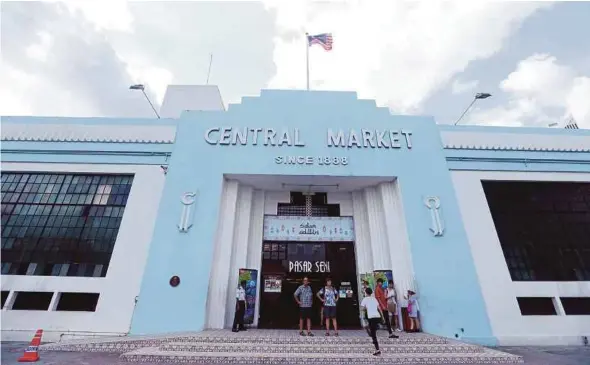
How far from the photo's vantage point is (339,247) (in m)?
13.1

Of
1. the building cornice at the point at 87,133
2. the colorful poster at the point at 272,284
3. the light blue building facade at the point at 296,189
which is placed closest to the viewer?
the light blue building facade at the point at 296,189

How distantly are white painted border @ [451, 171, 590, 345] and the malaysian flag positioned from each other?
844cm

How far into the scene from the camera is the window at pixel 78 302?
35.1 ft

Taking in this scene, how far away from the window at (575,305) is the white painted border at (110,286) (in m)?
16.0

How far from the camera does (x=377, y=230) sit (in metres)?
12.8

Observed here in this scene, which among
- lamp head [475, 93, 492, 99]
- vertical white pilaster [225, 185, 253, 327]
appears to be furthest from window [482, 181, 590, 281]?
vertical white pilaster [225, 185, 253, 327]

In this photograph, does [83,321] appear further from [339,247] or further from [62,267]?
[339,247]

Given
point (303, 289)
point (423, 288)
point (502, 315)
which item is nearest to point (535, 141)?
point (502, 315)

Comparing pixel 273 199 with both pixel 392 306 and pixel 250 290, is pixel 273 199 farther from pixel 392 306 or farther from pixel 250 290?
pixel 392 306

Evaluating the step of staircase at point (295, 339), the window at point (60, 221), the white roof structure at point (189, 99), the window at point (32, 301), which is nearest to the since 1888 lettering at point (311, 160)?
the step of staircase at point (295, 339)

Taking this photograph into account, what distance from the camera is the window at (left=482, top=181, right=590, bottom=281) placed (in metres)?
11.5

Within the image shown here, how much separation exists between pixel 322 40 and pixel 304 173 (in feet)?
22.7

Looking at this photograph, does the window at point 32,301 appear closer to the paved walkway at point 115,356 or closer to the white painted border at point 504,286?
the paved walkway at point 115,356

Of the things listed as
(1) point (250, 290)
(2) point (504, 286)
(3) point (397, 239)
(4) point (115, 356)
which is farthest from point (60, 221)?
(2) point (504, 286)
